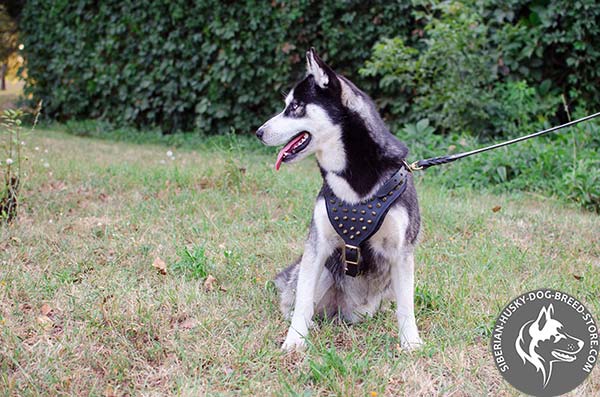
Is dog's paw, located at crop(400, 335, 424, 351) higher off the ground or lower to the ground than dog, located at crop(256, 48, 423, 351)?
lower

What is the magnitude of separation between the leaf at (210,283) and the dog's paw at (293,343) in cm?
75

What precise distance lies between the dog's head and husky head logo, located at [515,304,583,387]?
1.09m

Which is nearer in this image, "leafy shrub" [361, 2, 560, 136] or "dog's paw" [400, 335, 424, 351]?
"dog's paw" [400, 335, 424, 351]

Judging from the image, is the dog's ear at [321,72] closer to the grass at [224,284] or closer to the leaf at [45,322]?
the grass at [224,284]

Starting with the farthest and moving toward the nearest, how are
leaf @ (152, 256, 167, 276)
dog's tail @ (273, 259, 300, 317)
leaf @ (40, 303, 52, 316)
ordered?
1. leaf @ (152, 256, 167, 276)
2. dog's tail @ (273, 259, 300, 317)
3. leaf @ (40, 303, 52, 316)

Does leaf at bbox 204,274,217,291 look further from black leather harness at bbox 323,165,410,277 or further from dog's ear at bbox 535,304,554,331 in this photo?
dog's ear at bbox 535,304,554,331

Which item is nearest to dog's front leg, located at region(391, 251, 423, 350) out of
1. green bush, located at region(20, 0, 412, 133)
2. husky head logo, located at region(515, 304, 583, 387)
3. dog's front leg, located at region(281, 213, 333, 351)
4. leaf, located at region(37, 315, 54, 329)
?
dog's front leg, located at region(281, 213, 333, 351)

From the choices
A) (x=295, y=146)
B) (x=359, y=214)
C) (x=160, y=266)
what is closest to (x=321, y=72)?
(x=295, y=146)

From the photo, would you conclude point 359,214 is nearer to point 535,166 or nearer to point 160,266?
point 160,266

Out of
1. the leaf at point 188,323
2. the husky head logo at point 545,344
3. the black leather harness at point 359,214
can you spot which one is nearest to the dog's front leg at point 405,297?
the black leather harness at point 359,214

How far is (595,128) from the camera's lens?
6.18 meters

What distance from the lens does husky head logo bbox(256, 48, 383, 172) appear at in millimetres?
2584

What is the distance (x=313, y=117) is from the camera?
2.59m

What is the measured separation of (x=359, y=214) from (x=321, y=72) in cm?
67
